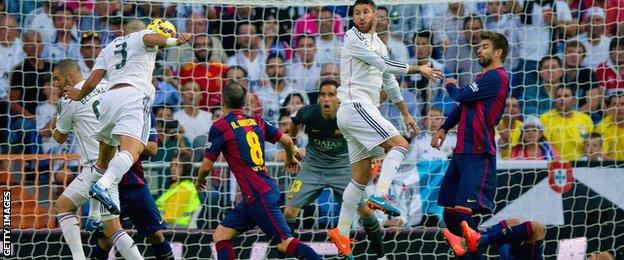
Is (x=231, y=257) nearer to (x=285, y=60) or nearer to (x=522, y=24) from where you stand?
(x=285, y=60)

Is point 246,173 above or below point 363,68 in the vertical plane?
below

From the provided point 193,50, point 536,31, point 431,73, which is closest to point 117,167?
point 431,73

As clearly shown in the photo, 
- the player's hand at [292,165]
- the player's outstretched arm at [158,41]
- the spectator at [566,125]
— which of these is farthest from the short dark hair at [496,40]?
the spectator at [566,125]

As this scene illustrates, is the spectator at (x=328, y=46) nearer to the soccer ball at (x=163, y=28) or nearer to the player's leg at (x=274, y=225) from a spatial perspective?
the soccer ball at (x=163, y=28)

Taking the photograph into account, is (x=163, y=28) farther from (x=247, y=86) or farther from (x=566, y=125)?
(x=566, y=125)

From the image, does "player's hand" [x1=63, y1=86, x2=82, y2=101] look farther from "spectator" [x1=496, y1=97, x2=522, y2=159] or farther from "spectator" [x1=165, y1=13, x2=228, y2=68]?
"spectator" [x1=496, y1=97, x2=522, y2=159]

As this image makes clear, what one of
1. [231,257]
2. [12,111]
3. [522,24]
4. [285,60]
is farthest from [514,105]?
[12,111]

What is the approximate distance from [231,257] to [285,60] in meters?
4.55

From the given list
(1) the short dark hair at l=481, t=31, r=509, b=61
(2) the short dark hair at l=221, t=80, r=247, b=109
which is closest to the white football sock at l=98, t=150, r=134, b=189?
(2) the short dark hair at l=221, t=80, r=247, b=109

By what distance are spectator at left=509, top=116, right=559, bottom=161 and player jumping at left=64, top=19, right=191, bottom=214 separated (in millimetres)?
4540

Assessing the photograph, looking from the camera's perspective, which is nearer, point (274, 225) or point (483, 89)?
point (483, 89)

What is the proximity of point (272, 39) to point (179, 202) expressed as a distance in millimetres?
2783

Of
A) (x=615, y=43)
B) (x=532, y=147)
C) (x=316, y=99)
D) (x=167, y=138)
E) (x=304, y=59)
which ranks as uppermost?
(x=615, y=43)

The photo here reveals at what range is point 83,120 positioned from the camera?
1104cm
